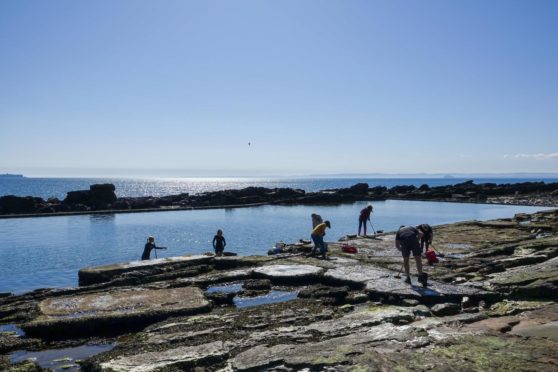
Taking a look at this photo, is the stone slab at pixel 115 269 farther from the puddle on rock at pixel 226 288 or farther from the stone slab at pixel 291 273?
the stone slab at pixel 291 273

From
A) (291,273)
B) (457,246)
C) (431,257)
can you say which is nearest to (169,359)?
(291,273)

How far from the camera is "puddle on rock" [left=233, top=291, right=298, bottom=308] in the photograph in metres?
9.89

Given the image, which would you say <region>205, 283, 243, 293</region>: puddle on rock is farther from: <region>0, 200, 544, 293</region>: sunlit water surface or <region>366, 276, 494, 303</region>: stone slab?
<region>0, 200, 544, 293</region>: sunlit water surface

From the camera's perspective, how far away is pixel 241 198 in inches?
2532

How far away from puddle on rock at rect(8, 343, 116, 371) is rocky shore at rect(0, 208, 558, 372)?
0.03m

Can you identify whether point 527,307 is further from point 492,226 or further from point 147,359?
point 492,226

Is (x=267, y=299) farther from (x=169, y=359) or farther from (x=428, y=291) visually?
(x=169, y=359)

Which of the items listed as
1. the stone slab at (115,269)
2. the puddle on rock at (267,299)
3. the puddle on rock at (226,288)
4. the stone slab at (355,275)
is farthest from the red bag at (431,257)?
the stone slab at (115,269)

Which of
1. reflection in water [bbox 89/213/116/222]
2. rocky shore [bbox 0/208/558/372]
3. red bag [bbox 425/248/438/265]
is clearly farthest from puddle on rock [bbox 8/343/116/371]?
reflection in water [bbox 89/213/116/222]

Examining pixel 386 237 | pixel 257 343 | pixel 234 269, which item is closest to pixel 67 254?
pixel 234 269

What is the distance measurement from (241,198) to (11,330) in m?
55.7

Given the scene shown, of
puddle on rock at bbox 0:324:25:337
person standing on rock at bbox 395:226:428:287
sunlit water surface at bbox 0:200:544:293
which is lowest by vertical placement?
sunlit water surface at bbox 0:200:544:293

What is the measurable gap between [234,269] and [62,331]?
5.56 m

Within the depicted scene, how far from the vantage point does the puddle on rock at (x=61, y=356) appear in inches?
276
